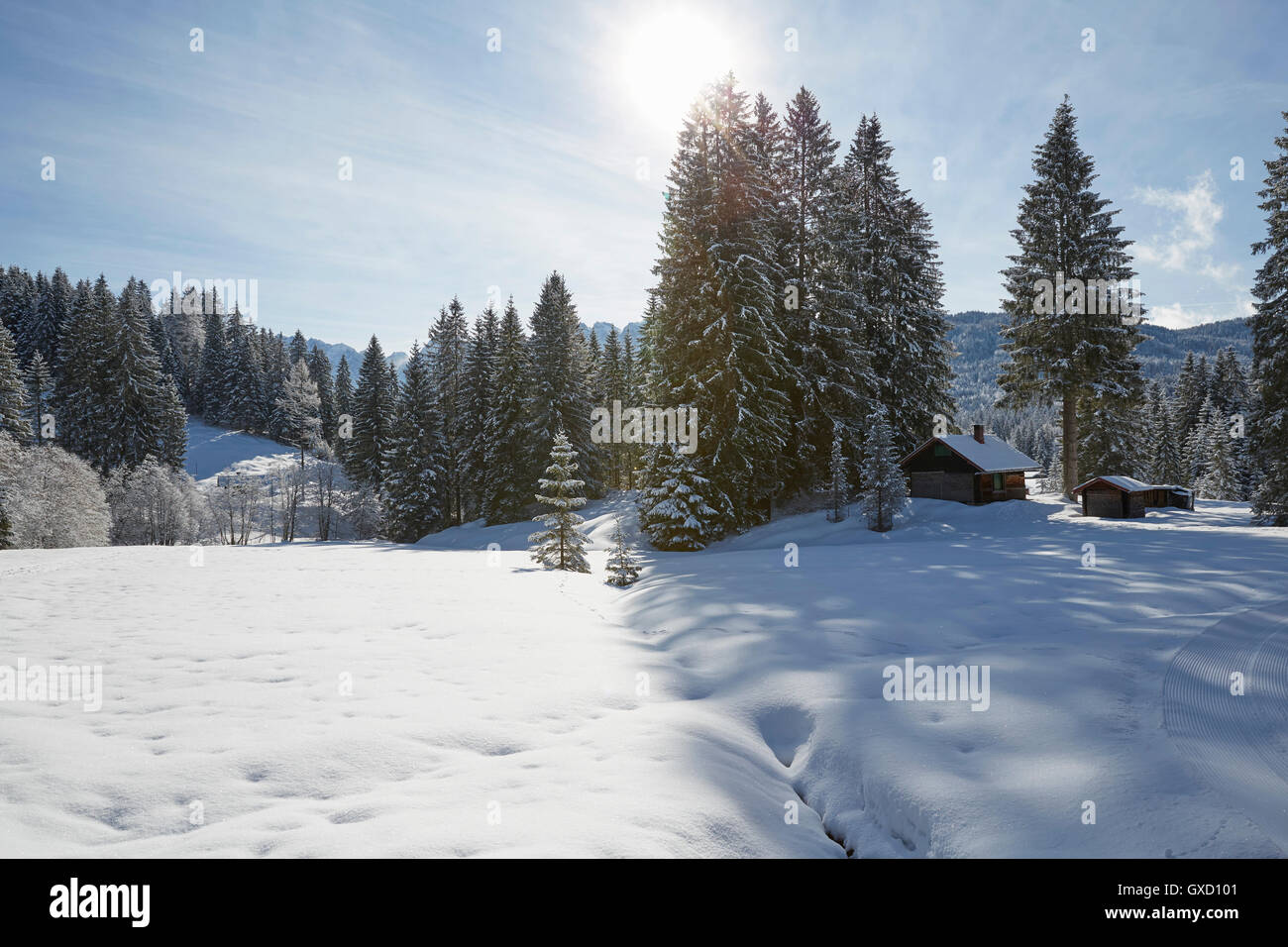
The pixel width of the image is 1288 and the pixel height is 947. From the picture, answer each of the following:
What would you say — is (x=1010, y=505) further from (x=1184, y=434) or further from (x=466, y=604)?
(x=1184, y=434)

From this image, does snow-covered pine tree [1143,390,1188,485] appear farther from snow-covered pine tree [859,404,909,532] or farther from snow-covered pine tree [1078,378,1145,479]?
snow-covered pine tree [859,404,909,532]

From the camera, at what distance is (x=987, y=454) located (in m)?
32.9

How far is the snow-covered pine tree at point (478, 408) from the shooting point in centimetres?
4509

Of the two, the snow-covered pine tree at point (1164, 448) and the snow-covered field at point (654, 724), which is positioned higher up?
the snow-covered pine tree at point (1164, 448)

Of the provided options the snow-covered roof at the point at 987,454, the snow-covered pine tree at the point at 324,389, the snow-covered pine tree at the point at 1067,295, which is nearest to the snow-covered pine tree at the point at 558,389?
the snow-covered roof at the point at 987,454

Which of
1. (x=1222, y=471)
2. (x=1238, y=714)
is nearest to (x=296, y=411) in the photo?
(x=1238, y=714)

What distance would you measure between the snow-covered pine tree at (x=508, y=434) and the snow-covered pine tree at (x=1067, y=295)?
3198 centimetres

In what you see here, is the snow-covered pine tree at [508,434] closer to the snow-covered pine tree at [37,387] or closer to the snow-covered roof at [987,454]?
the snow-covered roof at [987,454]

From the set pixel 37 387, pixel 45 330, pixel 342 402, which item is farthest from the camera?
pixel 342 402

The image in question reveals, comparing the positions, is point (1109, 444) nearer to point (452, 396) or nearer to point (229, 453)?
point (452, 396)

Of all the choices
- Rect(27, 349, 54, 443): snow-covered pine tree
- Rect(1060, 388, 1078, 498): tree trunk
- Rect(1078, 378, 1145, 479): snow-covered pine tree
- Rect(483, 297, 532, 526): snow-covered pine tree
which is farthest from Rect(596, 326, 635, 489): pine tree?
Rect(27, 349, 54, 443): snow-covered pine tree

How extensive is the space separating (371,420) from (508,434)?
22.3 m

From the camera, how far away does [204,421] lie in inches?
3282

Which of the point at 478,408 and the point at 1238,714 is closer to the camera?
the point at 1238,714
